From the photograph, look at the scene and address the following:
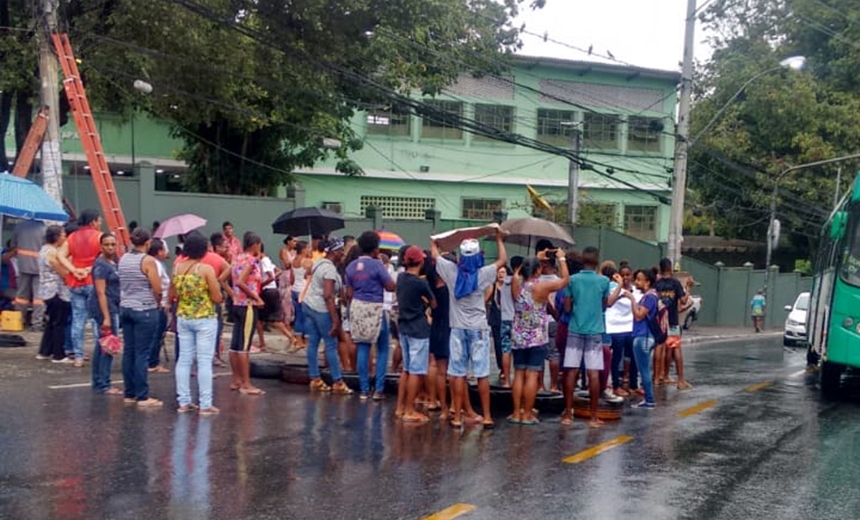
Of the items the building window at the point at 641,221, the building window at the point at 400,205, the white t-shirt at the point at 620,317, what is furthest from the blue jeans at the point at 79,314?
the building window at the point at 641,221

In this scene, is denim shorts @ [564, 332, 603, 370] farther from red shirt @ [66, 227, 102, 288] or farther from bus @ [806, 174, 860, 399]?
red shirt @ [66, 227, 102, 288]

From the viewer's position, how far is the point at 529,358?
9.88 meters

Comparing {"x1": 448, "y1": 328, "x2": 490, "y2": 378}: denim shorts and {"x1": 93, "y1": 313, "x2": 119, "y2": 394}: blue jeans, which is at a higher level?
{"x1": 448, "y1": 328, "x2": 490, "y2": 378}: denim shorts

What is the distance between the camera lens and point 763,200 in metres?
40.3

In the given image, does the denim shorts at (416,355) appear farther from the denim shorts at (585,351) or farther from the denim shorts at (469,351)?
the denim shorts at (585,351)

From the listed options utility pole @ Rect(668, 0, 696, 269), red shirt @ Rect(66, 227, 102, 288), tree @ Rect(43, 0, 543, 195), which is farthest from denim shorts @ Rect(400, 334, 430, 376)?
utility pole @ Rect(668, 0, 696, 269)

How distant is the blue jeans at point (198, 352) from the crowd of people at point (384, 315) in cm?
1

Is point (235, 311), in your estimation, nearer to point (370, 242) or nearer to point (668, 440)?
point (370, 242)

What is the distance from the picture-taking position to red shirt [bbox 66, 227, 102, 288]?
39.0 feet

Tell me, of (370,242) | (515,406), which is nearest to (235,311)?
(370,242)

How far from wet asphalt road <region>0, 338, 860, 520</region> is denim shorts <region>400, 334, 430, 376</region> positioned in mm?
581

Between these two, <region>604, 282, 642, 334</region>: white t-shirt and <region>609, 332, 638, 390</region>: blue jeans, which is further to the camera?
<region>609, 332, 638, 390</region>: blue jeans

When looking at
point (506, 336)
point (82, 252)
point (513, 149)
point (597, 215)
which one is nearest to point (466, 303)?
point (506, 336)

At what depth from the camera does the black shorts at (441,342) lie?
10023 millimetres
